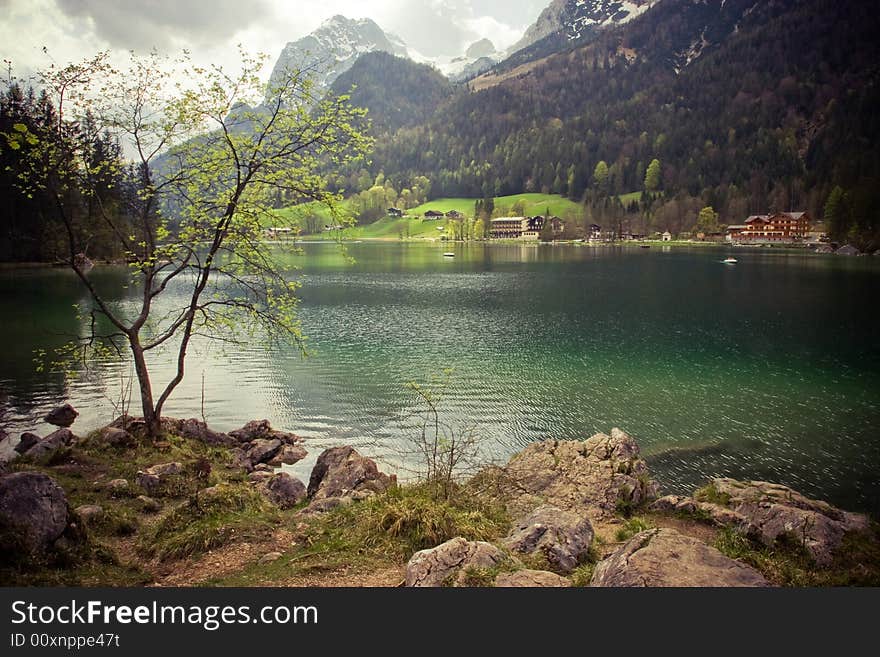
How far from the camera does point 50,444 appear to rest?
16.5m

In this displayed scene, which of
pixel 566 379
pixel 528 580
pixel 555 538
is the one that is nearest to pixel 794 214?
pixel 566 379

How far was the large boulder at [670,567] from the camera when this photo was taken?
7320 millimetres

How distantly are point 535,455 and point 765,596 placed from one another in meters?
10.2

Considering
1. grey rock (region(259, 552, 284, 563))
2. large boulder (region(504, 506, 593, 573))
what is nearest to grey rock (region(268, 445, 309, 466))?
grey rock (region(259, 552, 284, 563))

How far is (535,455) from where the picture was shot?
17.0m

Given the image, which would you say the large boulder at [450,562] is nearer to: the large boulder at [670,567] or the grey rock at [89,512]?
the large boulder at [670,567]

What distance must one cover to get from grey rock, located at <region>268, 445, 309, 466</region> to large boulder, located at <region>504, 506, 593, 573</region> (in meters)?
10.8

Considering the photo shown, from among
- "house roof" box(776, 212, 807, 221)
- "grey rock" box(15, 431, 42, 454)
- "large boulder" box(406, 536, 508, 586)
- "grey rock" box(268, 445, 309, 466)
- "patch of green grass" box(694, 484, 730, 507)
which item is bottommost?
"grey rock" box(268, 445, 309, 466)

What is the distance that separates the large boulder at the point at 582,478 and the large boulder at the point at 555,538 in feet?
9.27

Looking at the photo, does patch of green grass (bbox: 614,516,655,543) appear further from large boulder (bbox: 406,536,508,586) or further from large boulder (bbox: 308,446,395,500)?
large boulder (bbox: 308,446,395,500)

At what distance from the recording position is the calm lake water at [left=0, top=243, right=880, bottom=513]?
21062 mm

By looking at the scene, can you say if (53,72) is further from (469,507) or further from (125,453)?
(469,507)

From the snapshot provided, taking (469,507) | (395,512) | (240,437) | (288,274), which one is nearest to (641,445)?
(469,507)

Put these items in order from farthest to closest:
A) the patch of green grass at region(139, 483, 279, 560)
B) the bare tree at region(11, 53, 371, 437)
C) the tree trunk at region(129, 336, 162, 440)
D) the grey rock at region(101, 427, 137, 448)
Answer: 1. the tree trunk at region(129, 336, 162, 440)
2. the grey rock at region(101, 427, 137, 448)
3. the bare tree at region(11, 53, 371, 437)
4. the patch of green grass at region(139, 483, 279, 560)
